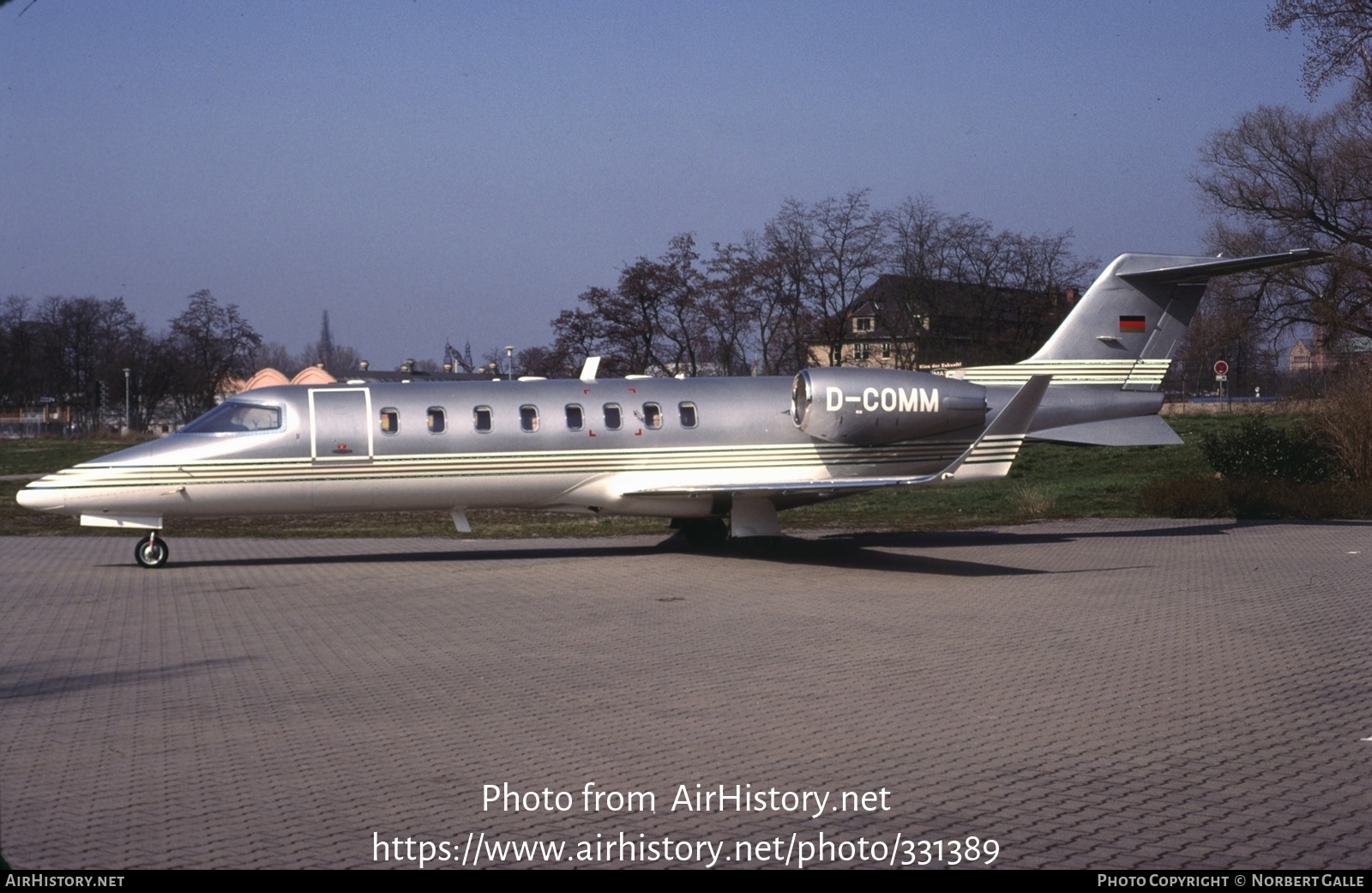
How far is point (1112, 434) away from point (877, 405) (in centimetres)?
408

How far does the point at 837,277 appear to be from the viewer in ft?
144

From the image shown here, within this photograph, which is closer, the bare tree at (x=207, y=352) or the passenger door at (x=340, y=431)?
the passenger door at (x=340, y=431)

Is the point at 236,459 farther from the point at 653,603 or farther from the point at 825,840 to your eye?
the point at 825,840

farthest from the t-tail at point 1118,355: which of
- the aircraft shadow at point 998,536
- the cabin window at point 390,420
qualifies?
the cabin window at point 390,420

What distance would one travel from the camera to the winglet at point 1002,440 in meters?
14.9

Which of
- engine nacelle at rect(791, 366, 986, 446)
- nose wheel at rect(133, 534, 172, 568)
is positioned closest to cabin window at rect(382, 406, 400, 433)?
nose wheel at rect(133, 534, 172, 568)

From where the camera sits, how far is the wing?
14977 mm

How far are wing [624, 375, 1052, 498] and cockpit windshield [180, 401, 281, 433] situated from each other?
495 centimetres

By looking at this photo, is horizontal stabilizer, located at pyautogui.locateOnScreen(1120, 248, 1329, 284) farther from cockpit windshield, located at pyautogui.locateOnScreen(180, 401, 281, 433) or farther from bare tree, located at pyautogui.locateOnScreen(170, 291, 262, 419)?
bare tree, located at pyautogui.locateOnScreen(170, 291, 262, 419)

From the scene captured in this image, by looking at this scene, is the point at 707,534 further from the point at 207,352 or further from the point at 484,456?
the point at 207,352

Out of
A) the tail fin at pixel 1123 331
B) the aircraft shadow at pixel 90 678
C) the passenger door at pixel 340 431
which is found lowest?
the aircraft shadow at pixel 90 678

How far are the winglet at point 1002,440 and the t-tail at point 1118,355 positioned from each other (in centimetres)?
330

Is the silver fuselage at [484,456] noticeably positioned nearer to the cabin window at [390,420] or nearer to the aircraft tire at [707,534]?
the cabin window at [390,420]

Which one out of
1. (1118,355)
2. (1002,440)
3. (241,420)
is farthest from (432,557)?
(1118,355)
